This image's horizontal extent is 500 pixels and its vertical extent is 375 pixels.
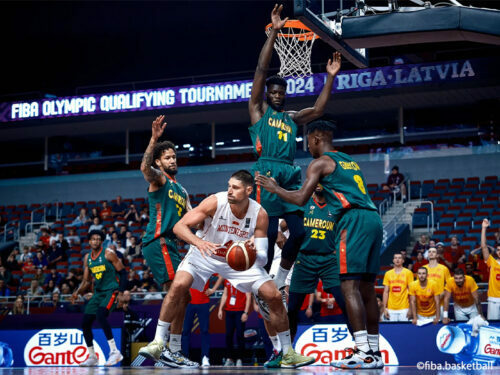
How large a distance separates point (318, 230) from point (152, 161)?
2.52 m

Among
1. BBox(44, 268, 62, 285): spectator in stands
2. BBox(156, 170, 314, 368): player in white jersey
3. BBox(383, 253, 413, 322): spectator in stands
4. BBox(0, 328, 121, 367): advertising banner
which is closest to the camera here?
BBox(156, 170, 314, 368): player in white jersey

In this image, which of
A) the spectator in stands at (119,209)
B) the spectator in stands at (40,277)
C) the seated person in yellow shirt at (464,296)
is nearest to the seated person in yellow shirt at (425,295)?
the seated person in yellow shirt at (464,296)

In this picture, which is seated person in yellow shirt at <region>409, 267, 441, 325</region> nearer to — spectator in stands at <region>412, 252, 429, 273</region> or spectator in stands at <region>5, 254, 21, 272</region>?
spectator in stands at <region>412, 252, 429, 273</region>

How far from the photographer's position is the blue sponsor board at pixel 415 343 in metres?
10.7

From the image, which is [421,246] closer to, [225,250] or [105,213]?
[105,213]

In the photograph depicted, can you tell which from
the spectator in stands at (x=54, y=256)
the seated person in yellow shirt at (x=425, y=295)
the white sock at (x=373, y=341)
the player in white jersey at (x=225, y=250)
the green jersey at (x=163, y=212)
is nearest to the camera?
the player in white jersey at (x=225, y=250)

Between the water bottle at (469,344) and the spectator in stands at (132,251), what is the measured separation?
1097 centimetres

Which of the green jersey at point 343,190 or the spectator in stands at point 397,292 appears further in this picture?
the spectator in stands at point 397,292

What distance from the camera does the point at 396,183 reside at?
2189cm

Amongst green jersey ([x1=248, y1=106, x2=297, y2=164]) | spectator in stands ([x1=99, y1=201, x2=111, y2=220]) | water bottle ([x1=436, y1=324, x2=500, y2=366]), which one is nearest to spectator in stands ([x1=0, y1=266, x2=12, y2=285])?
spectator in stands ([x1=99, y1=201, x2=111, y2=220])

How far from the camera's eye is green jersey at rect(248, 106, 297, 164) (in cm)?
724

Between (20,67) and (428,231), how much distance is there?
19.8 m

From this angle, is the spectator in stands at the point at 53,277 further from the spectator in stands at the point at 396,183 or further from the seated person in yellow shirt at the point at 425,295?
the seated person in yellow shirt at the point at 425,295

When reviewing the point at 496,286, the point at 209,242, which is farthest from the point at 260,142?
the point at 496,286
